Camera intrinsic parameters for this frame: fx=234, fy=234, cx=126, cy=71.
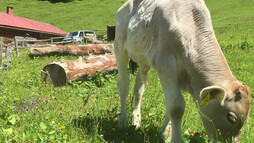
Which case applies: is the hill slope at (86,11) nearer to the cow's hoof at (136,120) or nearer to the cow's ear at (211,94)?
the cow's hoof at (136,120)

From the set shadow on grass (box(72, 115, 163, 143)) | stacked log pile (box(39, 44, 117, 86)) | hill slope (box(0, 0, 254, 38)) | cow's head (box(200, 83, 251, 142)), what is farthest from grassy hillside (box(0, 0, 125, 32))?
cow's head (box(200, 83, 251, 142))

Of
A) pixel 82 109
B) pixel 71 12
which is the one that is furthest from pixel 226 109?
pixel 71 12

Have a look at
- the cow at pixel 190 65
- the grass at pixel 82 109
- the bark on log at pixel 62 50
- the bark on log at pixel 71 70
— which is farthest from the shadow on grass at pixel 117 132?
the bark on log at pixel 62 50

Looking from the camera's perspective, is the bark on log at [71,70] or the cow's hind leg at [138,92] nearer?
the cow's hind leg at [138,92]

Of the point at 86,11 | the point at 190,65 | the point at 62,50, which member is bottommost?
the point at 62,50

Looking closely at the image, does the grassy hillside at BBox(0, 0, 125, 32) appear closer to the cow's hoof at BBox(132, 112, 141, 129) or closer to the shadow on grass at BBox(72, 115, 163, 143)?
the cow's hoof at BBox(132, 112, 141, 129)

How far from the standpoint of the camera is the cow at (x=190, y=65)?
8.11 feet

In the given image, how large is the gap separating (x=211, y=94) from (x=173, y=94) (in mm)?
527

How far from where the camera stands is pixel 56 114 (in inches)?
171

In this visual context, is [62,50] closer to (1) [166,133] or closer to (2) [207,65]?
(1) [166,133]

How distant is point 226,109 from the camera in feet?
8.28

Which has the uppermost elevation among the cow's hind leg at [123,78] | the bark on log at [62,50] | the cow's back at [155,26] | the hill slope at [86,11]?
the hill slope at [86,11]

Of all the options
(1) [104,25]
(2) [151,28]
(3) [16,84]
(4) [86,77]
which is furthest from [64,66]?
(1) [104,25]

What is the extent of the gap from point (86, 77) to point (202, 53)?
5501 millimetres
